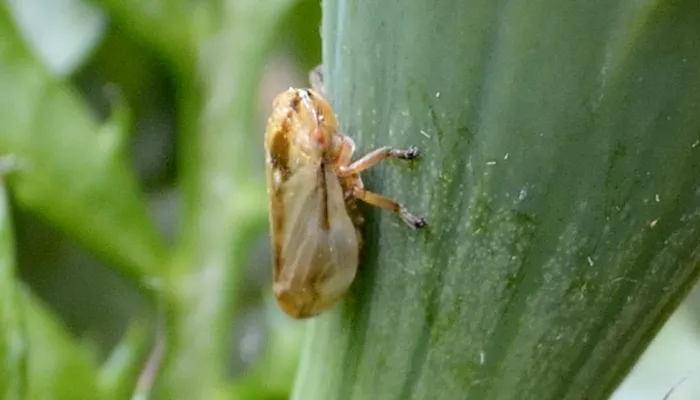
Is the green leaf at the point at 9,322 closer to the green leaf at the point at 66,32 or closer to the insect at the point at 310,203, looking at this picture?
the insect at the point at 310,203

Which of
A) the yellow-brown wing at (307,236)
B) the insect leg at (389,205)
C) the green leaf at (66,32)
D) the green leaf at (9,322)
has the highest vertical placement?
the insect leg at (389,205)

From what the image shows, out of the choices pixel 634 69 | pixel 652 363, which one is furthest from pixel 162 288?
pixel 634 69

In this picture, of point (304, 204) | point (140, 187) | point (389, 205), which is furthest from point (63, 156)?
point (389, 205)

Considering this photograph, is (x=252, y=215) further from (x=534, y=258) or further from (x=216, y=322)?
(x=534, y=258)

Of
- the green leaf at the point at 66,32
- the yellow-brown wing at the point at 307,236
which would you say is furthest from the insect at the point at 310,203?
the green leaf at the point at 66,32

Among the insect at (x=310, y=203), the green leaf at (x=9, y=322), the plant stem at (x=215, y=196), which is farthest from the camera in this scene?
the plant stem at (x=215, y=196)

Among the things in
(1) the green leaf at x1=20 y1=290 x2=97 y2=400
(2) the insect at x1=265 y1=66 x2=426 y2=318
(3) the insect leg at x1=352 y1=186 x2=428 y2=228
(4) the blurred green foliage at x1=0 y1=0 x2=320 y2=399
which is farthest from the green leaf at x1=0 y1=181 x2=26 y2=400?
(3) the insect leg at x1=352 y1=186 x2=428 y2=228

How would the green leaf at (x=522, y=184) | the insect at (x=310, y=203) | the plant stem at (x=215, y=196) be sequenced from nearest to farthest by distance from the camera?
1. the green leaf at (x=522, y=184)
2. the insect at (x=310, y=203)
3. the plant stem at (x=215, y=196)

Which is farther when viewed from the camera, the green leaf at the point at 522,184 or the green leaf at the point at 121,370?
the green leaf at the point at 121,370
